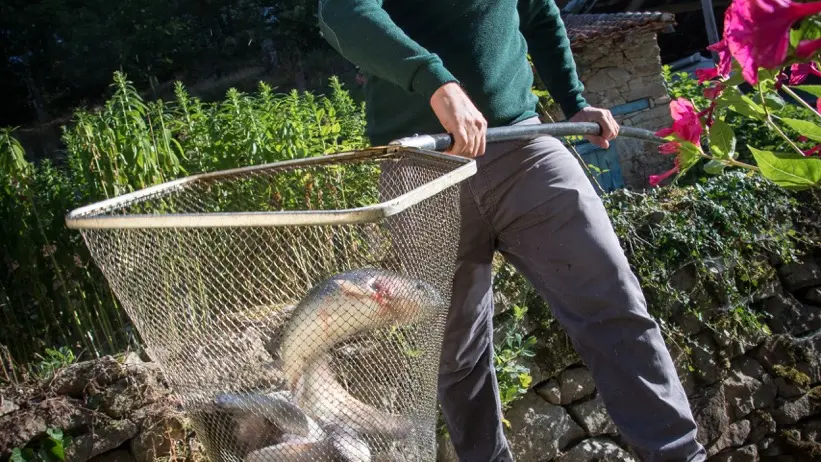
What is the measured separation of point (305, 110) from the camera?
4449mm

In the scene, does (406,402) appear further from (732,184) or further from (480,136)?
(732,184)

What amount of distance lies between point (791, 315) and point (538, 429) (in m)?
1.91

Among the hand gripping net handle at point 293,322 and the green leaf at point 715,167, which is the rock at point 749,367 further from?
the green leaf at point 715,167

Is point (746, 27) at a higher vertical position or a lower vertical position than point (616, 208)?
higher

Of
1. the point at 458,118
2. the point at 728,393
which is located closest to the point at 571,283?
the point at 458,118

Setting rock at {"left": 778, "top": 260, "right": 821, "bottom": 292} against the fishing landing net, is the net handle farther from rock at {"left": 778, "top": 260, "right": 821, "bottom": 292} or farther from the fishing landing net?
rock at {"left": 778, "top": 260, "right": 821, "bottom": 292}

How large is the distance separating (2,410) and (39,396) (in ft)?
0.42

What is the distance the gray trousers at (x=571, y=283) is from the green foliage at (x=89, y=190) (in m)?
1.84

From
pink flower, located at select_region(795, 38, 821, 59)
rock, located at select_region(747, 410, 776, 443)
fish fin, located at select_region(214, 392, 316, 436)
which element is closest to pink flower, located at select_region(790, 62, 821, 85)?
pink flower, located at select_region(795, 38, 821, 59)

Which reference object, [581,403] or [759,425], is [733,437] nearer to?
[759,425]

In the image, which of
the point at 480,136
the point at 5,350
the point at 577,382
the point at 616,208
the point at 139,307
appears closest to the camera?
the point at 139,307

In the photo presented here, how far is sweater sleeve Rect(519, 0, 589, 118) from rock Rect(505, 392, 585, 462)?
1.52 m

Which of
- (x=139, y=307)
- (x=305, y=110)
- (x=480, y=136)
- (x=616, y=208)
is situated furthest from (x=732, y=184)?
(x=139, y=307)

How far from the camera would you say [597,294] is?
211 cm
